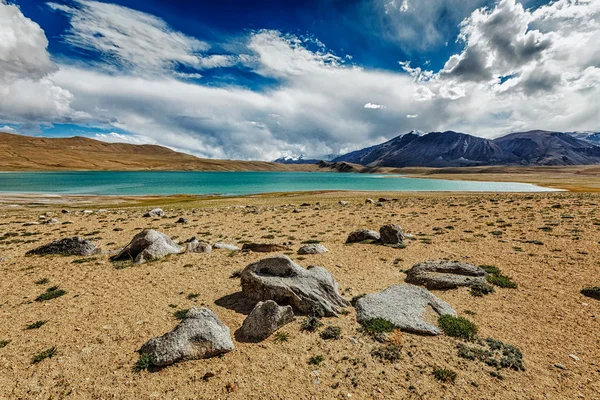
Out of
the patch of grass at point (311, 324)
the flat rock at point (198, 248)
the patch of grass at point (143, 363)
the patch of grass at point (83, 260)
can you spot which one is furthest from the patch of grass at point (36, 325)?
the patch of grass at point (311, 324)

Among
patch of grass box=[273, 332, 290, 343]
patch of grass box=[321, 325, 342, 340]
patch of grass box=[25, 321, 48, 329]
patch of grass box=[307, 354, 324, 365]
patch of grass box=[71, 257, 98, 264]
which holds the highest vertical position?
patch of grass box=[71, 257, 98, 264]

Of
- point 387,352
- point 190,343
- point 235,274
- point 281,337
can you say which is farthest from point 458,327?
point 235,274

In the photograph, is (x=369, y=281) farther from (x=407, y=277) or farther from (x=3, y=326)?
(x=3, y=326)

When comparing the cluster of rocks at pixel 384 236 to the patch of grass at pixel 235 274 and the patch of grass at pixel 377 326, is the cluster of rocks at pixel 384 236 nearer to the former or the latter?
the patch of grass at pixel 235 274

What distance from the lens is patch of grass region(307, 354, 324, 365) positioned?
9.85m

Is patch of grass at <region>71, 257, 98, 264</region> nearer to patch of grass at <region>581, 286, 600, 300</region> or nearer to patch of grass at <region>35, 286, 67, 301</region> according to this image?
patch of grass at <region>35, 286, 67, 301</region>

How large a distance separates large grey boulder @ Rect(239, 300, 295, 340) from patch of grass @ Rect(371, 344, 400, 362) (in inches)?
149

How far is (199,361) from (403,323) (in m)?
8.10

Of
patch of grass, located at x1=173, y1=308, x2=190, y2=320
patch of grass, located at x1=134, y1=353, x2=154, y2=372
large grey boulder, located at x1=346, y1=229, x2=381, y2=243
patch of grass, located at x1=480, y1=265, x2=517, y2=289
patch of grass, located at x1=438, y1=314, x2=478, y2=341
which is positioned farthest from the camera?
large grey boulder, located at x1=346, y1=229, x2=381, y2=243

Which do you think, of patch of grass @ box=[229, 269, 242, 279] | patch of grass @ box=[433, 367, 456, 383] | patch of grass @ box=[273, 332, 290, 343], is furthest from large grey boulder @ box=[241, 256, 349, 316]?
patch of grass @ box=[433, 367, 456, 383]

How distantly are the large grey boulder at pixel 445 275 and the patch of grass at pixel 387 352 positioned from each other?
6630 millimetres

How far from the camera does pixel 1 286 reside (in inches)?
633

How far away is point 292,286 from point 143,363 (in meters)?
6.47

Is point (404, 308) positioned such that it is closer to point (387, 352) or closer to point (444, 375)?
point (387, 352)
